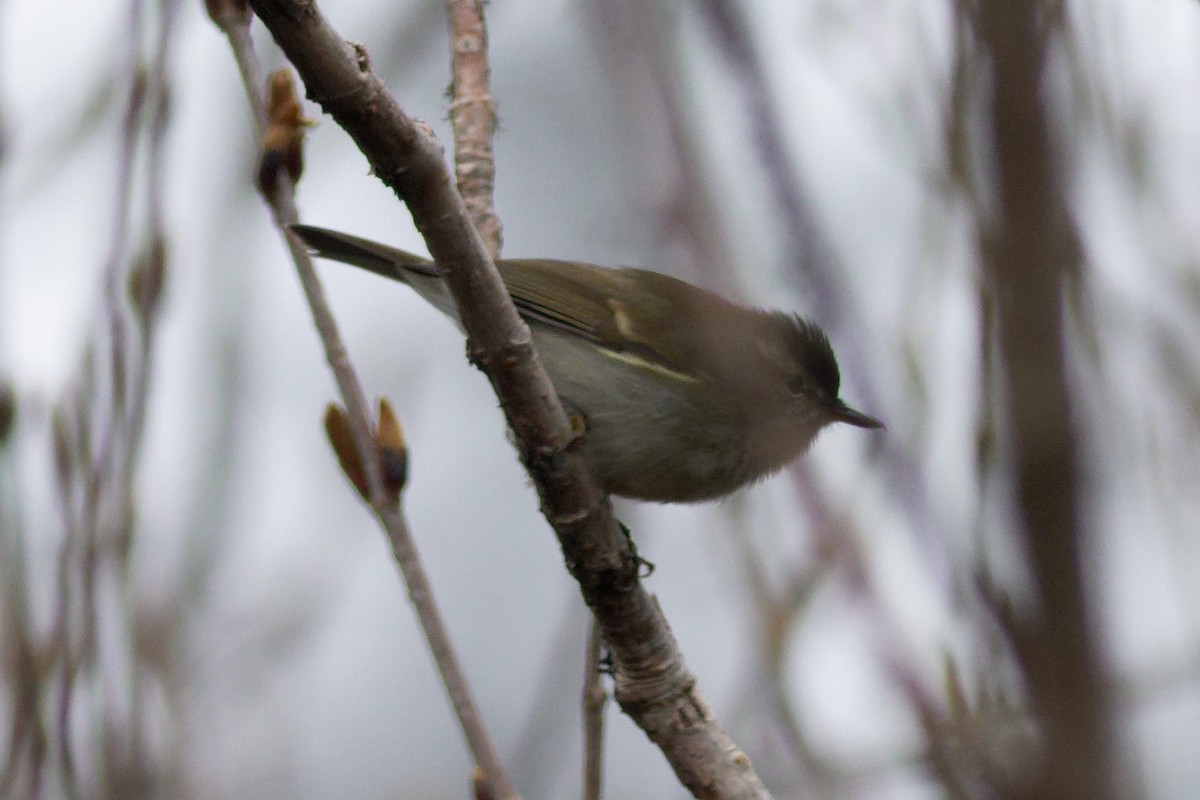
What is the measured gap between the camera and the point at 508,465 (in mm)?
8148

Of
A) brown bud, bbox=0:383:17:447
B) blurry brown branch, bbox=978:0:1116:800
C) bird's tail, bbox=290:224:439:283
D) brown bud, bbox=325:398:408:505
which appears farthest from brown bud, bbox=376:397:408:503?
blurry brown branch, bbox=978:0:1116:800

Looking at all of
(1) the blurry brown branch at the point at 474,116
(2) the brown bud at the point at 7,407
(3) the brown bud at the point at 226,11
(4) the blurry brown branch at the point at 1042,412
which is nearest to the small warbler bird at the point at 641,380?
(1) the blurry brown branch at the point at 474,116

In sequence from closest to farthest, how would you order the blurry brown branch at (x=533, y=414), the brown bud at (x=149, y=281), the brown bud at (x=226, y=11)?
the blurry brown branch at (x=533, y=414)
the brown bud at (x=149, y=281)
the brown bud at (x=226, y=11)

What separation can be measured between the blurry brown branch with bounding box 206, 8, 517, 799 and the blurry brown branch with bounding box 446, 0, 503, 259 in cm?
95

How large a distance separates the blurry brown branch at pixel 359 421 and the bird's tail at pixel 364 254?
1.13 m

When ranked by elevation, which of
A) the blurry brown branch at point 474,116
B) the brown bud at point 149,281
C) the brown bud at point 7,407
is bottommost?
the brown bud at point 7,407

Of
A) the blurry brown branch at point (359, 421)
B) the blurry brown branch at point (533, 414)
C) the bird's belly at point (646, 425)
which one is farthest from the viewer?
the bird's belly at point (646, 425)

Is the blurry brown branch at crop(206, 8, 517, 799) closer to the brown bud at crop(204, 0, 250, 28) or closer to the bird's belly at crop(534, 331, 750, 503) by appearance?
the brown bud at crop(204, 0, 250, 28)

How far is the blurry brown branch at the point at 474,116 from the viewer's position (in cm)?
351

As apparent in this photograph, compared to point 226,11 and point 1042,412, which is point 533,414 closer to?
point 226,11

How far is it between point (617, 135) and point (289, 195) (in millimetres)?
985

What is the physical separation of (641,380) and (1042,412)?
2984 mm

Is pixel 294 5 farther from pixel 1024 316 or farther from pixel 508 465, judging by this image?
pixel 508 465

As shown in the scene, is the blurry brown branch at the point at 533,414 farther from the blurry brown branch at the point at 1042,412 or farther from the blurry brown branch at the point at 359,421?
the blurry brown branch at the point at 1042,412
